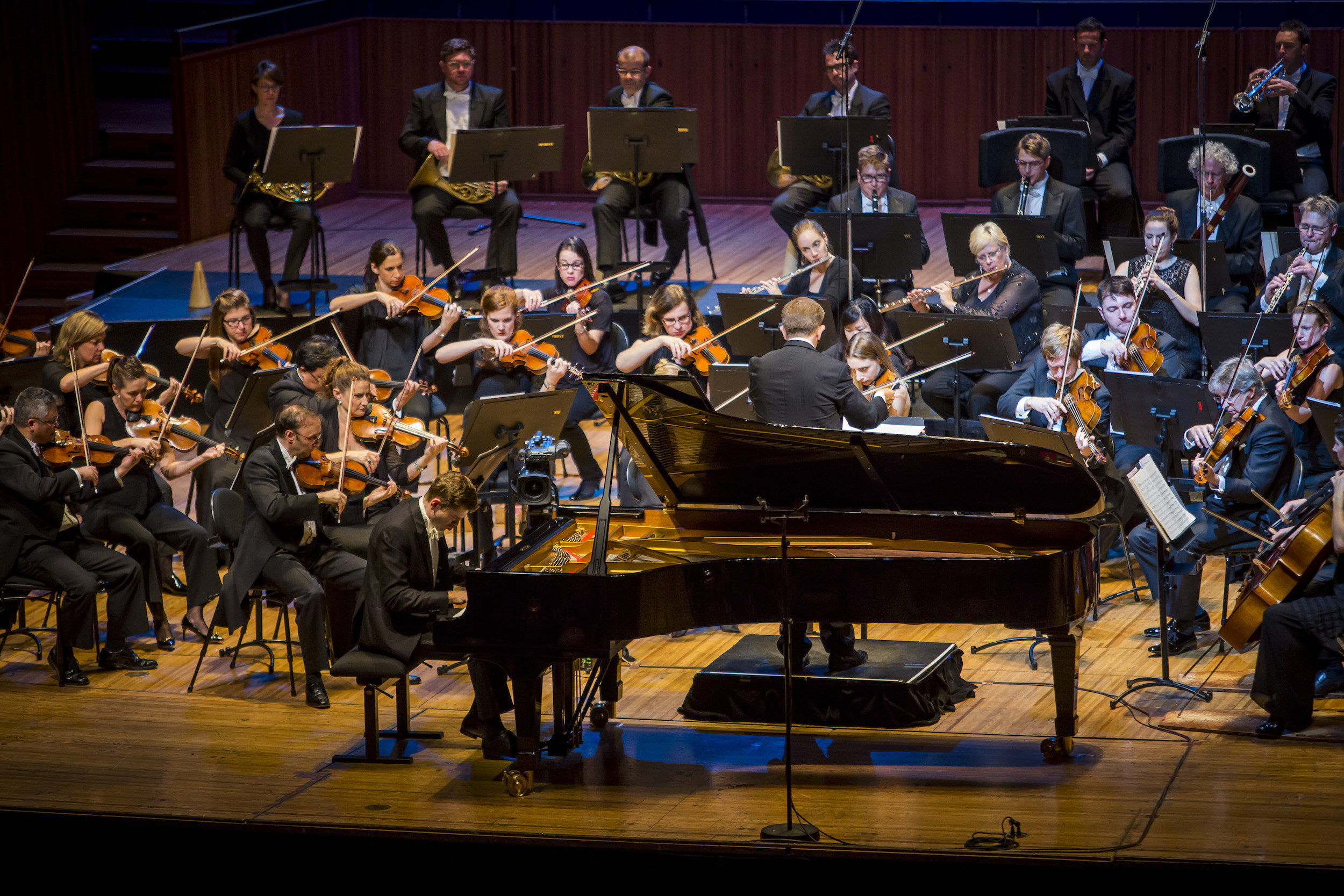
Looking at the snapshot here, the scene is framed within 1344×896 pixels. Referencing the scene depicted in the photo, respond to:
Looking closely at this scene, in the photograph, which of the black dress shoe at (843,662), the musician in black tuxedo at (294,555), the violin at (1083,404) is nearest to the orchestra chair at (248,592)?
the musician in black tuxedo at (294,555)

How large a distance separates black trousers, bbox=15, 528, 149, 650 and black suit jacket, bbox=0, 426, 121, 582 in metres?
0.05

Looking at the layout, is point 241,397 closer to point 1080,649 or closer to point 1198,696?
point 1080,649

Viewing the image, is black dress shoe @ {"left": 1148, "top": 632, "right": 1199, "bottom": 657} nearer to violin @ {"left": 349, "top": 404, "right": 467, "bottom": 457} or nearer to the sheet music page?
the sheet music page

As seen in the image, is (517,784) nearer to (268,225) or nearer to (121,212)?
(268,225)

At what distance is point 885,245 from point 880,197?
0.67m

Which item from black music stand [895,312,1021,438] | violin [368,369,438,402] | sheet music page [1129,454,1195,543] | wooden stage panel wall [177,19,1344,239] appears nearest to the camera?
sheet music page [1129,454,1195,543]

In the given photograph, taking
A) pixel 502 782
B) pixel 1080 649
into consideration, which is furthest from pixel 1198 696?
pixel 502 782

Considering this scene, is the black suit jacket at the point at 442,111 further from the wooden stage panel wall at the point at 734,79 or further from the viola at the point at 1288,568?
the viola at the point at 1288,568

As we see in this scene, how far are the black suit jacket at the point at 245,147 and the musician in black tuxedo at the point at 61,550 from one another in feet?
10.6

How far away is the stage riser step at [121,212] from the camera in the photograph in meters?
10.8

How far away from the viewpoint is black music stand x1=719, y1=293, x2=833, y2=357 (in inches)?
287

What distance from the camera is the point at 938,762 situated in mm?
5012

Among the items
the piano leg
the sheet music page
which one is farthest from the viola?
the piano leg

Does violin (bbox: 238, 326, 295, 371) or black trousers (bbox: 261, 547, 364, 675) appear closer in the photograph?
black trousers (bbox: 261, 547, 364, 675)
